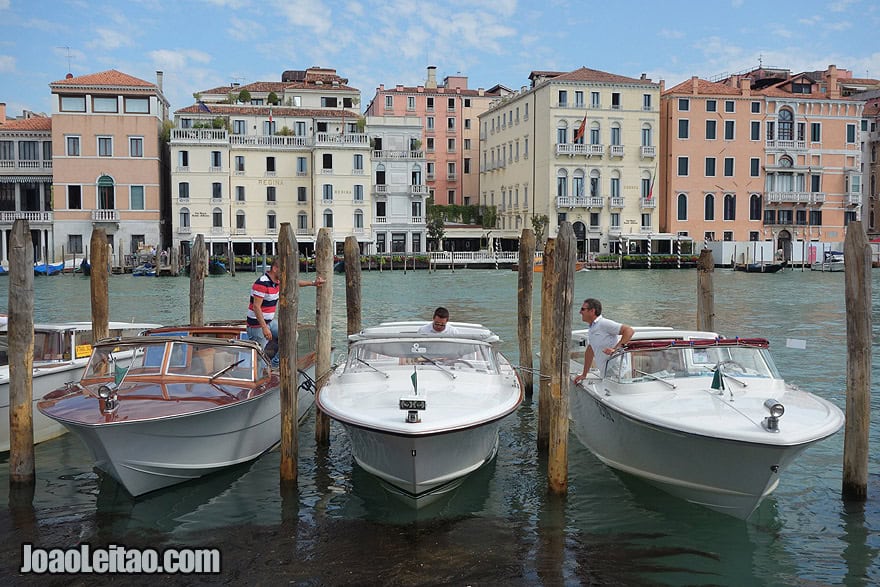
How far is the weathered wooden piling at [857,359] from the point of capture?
746 cm

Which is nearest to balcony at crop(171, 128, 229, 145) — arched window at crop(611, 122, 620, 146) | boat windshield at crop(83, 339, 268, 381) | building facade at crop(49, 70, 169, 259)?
building facade at crop(49, 70, 169, 259)

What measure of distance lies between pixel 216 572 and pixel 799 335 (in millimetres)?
16667

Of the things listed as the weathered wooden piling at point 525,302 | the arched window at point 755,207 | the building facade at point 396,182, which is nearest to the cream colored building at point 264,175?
A: the building facade at point 396,182

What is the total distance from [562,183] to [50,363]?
150ft

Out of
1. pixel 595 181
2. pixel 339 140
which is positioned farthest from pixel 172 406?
pixel 595 181

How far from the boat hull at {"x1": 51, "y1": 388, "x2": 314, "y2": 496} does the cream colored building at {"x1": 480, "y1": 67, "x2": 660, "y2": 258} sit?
44873 millimetres

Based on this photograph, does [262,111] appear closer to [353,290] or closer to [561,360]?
[353,290]

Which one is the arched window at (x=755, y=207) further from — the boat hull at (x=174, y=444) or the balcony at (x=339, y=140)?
the boat hull at (x=174, y=444)

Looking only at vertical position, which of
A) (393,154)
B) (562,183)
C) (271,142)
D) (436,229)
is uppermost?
(271,142)

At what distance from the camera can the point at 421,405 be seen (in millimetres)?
7145

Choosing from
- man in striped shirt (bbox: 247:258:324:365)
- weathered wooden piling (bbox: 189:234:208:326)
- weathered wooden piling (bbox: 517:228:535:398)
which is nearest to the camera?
man in striped shirt (bbox: 247:258:324:365)

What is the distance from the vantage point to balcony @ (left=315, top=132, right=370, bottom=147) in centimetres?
4806

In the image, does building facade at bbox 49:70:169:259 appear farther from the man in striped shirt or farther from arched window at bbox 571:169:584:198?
the man in striped shirt

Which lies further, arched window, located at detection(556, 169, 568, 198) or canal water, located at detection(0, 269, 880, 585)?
arched window, located at detection(556, 169, 568, 198)
